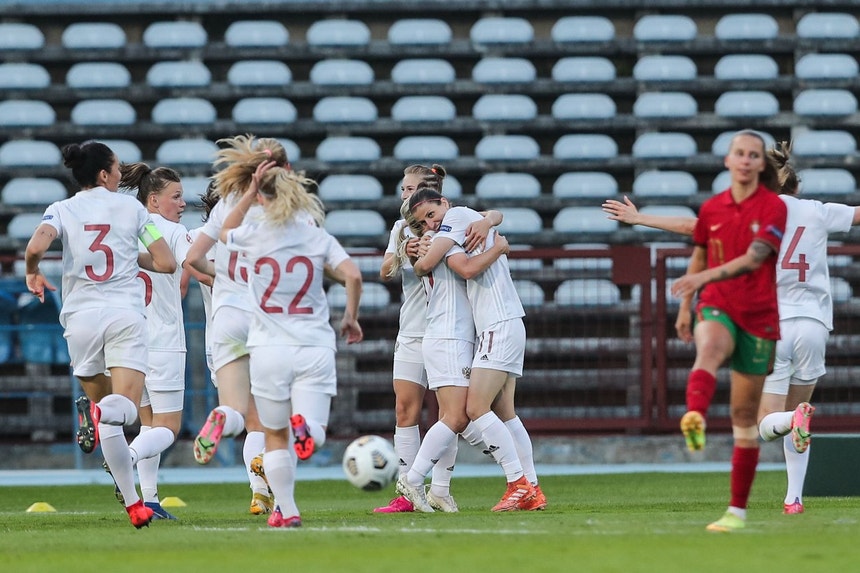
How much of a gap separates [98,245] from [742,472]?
11.7 ft

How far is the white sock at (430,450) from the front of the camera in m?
8.57

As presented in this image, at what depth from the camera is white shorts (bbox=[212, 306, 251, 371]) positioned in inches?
303

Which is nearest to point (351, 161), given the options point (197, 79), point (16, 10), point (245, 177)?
point (197, 79)

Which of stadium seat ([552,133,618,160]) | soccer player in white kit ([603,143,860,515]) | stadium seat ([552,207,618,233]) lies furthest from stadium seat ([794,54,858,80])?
soccer player in white kit ([603,143,860,515])

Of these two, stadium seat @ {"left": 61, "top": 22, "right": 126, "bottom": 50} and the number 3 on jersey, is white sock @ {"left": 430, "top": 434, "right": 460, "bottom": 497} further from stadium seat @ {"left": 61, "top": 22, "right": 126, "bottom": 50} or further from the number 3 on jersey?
stadium seat @ {"left": 61, "top": 22, "right": 126, "bottom": 50}

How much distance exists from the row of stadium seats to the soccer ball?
47.6 ft

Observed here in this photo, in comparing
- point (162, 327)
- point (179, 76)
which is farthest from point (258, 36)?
point (162, 327)

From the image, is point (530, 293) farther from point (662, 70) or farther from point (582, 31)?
point (582, 31)

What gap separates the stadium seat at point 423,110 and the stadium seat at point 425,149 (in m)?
0.34

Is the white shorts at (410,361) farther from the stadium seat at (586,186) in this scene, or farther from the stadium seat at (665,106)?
the stadium seat at (665,106)

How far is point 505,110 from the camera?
2038 centimetres

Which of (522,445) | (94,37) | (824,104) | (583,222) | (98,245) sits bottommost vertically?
(522,445)

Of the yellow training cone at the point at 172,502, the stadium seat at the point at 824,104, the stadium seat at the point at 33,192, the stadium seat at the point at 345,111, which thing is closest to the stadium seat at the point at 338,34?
the stadium seat at the point at 345,111

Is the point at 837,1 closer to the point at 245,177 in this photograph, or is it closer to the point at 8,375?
the point at 8,375
